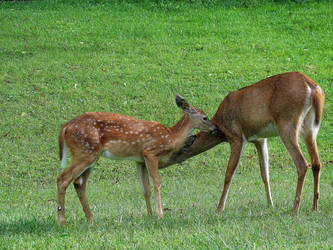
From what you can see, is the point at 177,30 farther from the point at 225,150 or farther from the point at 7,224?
the point at 7,224

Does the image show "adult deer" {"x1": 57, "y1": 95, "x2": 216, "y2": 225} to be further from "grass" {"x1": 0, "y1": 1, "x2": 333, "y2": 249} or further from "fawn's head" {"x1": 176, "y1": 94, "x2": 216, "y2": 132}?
"grass" {"x1": 0, "y1": 1, "x2": 333, "y2": 249}

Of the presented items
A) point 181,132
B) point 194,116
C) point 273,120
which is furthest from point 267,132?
point 181,132

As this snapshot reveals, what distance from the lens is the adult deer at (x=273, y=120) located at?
8.08 metres

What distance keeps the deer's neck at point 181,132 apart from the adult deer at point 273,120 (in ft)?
0.84

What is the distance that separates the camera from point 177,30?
737 inches

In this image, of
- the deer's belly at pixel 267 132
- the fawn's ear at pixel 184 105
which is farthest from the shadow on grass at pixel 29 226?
the deer's belly at pixel 267 132

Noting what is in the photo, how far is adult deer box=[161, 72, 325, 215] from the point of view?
26.5 feet

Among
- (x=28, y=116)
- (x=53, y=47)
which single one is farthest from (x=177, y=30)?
(x=28, y=116)

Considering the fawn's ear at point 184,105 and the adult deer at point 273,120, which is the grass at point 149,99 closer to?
the adult deer at point 273,120

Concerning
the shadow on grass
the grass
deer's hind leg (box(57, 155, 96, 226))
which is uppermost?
deer's hind leg (box(57, 155, 96, 226))

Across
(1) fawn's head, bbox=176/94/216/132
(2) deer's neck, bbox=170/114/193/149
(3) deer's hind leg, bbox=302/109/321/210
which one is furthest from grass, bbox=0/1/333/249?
(1) fawn's head, bbox=176/94/216/132

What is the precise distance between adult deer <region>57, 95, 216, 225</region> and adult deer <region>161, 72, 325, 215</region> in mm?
372

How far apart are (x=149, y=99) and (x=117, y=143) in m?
6.45

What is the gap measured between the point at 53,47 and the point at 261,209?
10.3m
